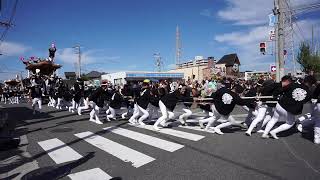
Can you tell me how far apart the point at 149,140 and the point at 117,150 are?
1332 millimetres

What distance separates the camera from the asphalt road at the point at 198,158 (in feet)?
18.2

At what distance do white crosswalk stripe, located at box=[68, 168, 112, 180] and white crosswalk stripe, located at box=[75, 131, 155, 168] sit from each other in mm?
747

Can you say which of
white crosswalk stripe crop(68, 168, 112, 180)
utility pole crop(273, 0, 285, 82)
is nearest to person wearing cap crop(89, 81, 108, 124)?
white crosswalk stripe crop(68, 168, 112, 180)

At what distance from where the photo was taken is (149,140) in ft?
28.8

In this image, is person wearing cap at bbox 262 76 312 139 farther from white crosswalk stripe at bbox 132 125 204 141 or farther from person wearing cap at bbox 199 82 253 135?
white crosswalk stripe at bbox 132 125 204 141

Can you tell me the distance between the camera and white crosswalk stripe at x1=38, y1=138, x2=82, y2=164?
7007 mm

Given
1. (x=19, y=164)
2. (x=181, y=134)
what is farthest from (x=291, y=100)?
(x=19, y=164)

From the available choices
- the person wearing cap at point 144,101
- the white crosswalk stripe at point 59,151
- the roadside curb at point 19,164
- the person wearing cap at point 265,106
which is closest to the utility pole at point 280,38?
the person wearing cap at point 265,106

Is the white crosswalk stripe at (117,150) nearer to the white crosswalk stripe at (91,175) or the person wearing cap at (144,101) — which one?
the white crosswalk stripe at (91,175)

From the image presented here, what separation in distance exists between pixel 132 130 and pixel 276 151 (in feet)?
16.8

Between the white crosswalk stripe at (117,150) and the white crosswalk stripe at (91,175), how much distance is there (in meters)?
0.75

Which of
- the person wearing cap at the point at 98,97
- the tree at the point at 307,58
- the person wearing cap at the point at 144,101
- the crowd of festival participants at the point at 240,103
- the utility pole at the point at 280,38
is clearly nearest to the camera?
the crowd of festival participants at the point at 240,103

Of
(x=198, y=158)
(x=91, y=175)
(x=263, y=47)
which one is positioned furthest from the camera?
(x=263, y=47)

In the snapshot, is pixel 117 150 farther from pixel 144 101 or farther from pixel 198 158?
pixel 144 101
